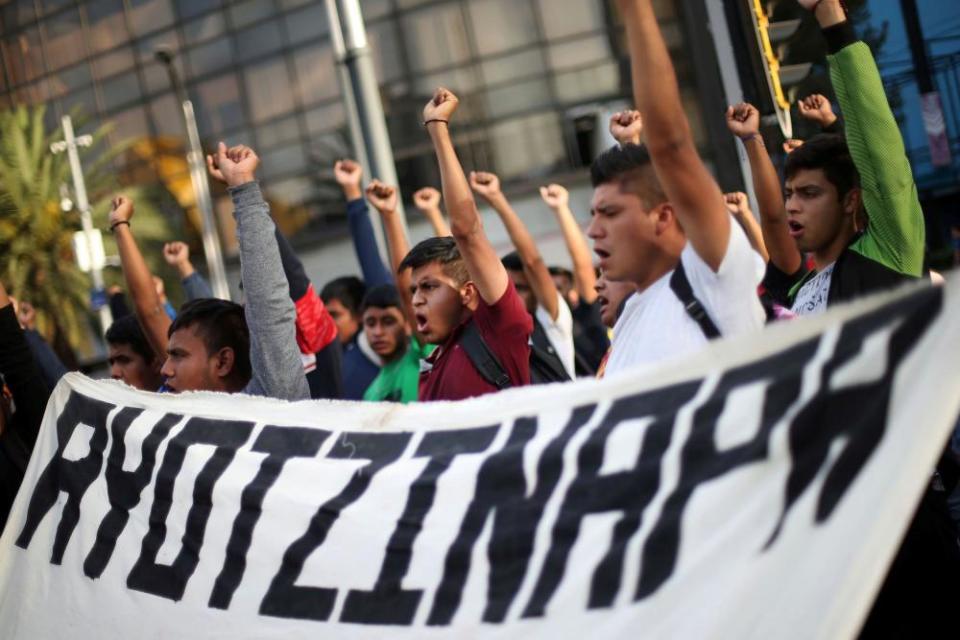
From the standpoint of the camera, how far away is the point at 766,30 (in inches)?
175

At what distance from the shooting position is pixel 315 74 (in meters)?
21.7

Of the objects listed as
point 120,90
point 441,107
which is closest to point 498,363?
point 441,107

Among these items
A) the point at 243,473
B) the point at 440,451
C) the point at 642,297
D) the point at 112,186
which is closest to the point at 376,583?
the point at 440,451

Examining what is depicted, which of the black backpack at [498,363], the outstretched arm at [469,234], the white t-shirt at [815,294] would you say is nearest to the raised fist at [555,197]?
the black backpack at [498,363]

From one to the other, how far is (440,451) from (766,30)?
284cm

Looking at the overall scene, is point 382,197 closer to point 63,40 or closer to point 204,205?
point 204,205

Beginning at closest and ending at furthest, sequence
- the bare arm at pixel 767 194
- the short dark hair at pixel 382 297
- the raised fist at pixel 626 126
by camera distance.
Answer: the bare arm at pixel 767 194 → the raised fist at pixel 626 126 → the short dark hair at pixel 382 297

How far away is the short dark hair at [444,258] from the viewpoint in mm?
3393

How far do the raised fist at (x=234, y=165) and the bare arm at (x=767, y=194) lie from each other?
1493 millimetres

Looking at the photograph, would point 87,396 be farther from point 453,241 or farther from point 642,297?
point 642,297

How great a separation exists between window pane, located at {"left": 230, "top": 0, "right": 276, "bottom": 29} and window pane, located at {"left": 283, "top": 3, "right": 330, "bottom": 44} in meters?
0.53

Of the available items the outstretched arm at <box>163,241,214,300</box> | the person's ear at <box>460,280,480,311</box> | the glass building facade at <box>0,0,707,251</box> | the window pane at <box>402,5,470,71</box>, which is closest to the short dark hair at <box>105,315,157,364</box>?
the outstretched arm at <box>163,241,214,300</box>

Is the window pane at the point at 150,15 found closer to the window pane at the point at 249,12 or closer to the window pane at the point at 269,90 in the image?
the window pane at the point at 249,12

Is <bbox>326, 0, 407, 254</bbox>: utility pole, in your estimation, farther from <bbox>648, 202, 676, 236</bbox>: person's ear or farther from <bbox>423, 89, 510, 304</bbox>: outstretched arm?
<bbox>648, 202, 676, 236</bbox>: person's ear
